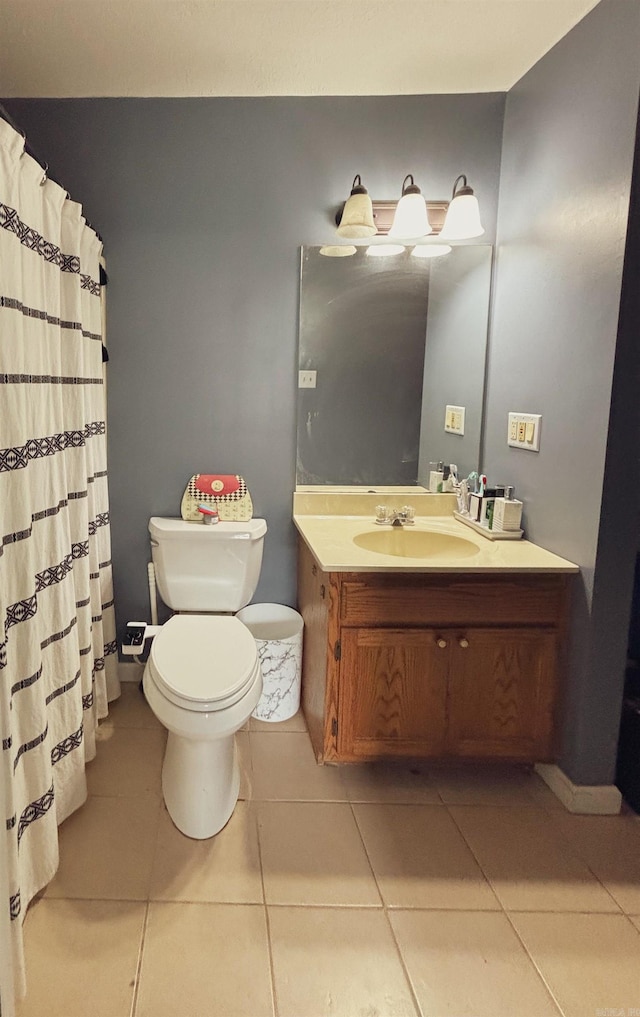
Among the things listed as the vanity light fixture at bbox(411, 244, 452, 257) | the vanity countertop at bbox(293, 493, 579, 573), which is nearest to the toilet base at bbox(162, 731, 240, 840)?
the vanity countertop at bbox(293, 493, 579, 573)

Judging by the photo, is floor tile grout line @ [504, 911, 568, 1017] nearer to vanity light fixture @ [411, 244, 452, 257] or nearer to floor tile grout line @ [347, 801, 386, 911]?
floor tile grout line @ [347, 801, 386, 911]

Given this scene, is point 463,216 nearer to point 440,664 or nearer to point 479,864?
point 440,664

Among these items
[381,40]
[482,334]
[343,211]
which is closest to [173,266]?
[343,211]

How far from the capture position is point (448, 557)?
→ 2.23 meters

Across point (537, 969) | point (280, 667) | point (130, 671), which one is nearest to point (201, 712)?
point (280, 667)

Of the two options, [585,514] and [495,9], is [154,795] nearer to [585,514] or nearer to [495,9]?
[585,514]

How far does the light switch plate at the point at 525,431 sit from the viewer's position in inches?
82.6

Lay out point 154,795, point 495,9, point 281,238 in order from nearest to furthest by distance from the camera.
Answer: point 495,9
point 154,795
point 281,238

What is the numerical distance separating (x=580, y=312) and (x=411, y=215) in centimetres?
72

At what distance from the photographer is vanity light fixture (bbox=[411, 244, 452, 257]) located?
94.6 inches

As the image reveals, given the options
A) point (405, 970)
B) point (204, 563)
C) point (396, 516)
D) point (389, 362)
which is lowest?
point (405, 970)

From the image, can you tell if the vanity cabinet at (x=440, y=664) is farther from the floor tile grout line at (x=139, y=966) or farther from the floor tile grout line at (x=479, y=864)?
the floor tile grout line at (x=139, y=966)

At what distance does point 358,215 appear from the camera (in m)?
2.21

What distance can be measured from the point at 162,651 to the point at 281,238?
5.15 ft
